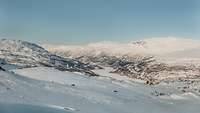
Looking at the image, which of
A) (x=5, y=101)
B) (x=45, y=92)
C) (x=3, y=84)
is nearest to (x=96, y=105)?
(x=45, y=92)

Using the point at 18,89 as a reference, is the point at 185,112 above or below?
below

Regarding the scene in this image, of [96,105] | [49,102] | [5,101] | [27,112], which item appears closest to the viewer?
[27,112]

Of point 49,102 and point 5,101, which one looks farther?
point 49,102

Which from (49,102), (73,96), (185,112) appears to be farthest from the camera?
(185,112)

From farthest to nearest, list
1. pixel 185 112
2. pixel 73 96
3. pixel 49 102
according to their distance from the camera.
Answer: pixel 185 112
pixel 73 96
pixel 49 102

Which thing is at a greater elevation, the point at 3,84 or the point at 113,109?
the point at 3,84

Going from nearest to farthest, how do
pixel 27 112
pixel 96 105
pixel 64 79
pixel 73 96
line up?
pixel 27 112 < pixel 96 105 < pixel 73 96 < pixel 64 79

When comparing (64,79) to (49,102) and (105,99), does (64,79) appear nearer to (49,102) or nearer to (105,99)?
(105,99)

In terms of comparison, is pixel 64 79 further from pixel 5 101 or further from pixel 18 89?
pixel 5 101

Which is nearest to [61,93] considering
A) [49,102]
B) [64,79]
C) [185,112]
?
[49,102]
